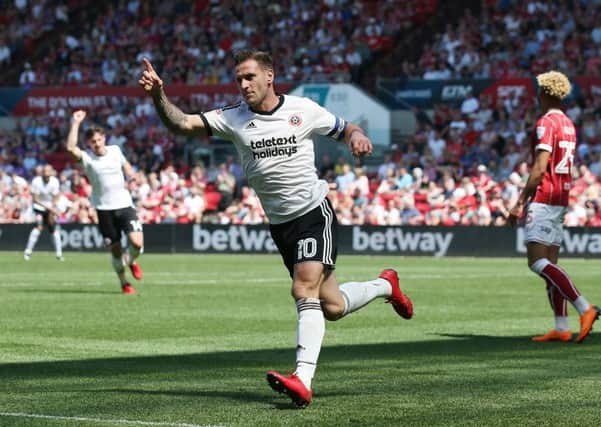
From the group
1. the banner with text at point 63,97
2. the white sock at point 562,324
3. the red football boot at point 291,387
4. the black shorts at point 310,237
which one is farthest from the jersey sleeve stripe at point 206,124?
the banner with text at point 63,97

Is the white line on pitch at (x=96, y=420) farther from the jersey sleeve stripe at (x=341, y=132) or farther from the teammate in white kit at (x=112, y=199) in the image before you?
the teammate in white kit at (x=112, y=199)

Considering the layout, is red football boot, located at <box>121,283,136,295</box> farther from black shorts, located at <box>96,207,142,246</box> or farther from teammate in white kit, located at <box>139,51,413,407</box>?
teammate in white kit, located at <box>139,51,413,407</box>

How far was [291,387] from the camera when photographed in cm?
793

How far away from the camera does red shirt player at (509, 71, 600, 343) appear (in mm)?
12688

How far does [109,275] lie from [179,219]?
13.6 meters

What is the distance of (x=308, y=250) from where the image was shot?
879cm

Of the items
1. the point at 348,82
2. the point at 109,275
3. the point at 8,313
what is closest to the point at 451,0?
the point at 348,82

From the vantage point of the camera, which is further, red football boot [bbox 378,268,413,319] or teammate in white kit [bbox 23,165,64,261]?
teammate in white kit [bbox 23,165,64,261]

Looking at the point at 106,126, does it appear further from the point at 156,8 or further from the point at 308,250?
the point at 308,250

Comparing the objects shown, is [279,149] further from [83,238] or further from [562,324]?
[83,238]

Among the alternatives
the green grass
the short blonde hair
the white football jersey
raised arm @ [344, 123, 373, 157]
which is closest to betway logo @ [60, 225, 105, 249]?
the white football jersey

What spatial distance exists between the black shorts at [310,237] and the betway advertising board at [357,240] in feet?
73.3

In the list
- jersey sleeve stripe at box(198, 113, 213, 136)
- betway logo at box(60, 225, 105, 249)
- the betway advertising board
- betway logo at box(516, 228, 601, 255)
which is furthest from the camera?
betway logo at box(60, 225, 105, 249)

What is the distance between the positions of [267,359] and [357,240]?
79.2 ft
